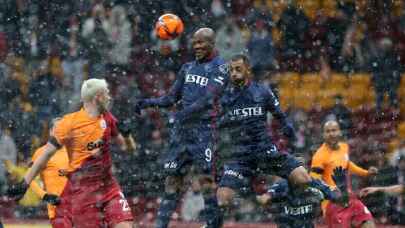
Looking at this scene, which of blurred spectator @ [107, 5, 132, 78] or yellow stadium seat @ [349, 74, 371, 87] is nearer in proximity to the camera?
yellow stadium seat @ [349, 74, 371, 87]

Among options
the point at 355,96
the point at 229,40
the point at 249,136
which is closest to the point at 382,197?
the point at 355,96

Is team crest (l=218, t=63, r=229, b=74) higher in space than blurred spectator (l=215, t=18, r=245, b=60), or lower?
lower

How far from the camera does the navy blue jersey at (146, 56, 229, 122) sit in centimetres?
1141

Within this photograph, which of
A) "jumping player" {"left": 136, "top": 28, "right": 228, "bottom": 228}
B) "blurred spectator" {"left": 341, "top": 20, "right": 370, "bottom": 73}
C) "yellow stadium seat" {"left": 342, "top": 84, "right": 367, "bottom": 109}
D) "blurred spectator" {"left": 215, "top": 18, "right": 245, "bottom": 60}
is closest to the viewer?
"jumping player" {"left": 136, "top": 28, "right": 228, "bottom": 228}

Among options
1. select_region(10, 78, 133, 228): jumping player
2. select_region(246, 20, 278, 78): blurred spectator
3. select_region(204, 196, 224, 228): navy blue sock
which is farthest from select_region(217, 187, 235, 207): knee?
select_region(246, 20, 278, 78): blurred spectator

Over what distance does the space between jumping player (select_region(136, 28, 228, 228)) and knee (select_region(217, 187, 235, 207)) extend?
397 millimetres

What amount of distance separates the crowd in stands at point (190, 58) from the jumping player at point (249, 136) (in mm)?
3689

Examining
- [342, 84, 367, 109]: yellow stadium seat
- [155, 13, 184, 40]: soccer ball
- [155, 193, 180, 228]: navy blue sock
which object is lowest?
[155, 193, 180, 228]: navy blue sock

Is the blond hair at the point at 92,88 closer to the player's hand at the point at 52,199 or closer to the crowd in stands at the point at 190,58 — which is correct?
the player's hand at the point at 52,199

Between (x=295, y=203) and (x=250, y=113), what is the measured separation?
987mm

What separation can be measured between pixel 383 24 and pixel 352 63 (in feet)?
2.86

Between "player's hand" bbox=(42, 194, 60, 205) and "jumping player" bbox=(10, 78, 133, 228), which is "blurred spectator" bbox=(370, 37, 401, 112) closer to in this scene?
"player's hand" bbox=(42, 194, 60, 205)

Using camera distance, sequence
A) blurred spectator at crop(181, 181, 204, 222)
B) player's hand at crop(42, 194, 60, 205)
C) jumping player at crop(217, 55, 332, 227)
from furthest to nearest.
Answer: blurred spectator at crop(181, 181, 204, 222) < jumping player at crop(217, 55, 332, 227) < player's hand at crop(42, 194, 60, 205)

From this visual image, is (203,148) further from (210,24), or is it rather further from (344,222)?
(210,24)
